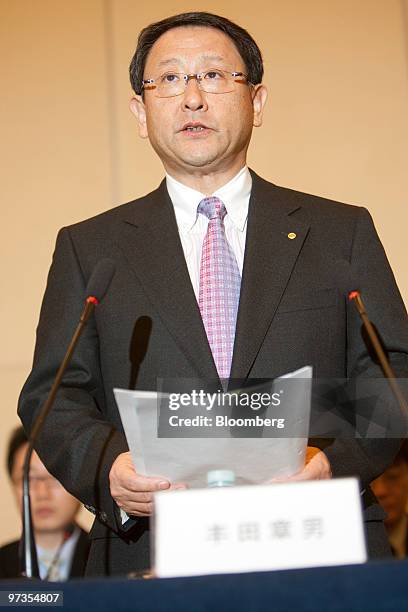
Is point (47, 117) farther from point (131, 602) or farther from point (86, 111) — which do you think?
point (131, 602)

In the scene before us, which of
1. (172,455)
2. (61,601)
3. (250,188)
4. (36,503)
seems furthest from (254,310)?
(36,503)

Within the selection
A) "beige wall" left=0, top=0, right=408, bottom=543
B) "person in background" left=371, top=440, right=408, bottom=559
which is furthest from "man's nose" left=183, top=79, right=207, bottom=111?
"person in background" left=371, top=440, right=408, bottom=559

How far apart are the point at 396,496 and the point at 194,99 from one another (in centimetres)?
213

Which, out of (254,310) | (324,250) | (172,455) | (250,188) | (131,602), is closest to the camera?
(131,602)

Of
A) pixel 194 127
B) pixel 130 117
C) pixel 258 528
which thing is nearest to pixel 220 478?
pixel 258 528

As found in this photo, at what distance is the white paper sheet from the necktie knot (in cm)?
76

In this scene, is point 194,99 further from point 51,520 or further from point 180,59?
point 51,520

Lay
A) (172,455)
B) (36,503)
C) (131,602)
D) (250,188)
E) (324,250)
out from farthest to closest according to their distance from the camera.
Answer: (36,503)
(250,188)
(324,250)
(172,455)
(131,602)

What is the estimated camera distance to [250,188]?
2.43 meters

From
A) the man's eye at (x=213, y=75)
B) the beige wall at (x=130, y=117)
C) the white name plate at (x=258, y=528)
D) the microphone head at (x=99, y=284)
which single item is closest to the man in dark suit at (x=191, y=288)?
the man's eye at (x=213, y=75)

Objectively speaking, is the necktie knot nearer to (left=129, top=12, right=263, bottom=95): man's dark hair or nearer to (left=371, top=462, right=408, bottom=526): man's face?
(left=129, top=12, right=263, bottom=95): man's dark hair

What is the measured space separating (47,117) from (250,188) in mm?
1642

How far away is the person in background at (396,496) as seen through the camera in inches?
152

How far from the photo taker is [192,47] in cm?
241
